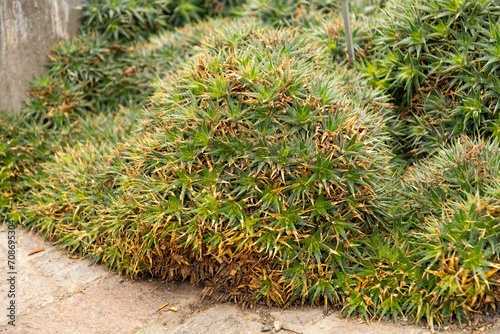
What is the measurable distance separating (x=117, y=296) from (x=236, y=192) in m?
1.07

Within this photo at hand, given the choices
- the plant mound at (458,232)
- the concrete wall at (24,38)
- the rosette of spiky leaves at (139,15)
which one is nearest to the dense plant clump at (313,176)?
the plant mound at (458,232)

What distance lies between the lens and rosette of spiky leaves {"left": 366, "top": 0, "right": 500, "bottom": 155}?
3.67 metres

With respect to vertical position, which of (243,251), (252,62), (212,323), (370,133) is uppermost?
(252,62)

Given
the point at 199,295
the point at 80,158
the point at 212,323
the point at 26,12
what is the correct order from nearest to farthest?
1. the point at 212,323
2. the point at 199,295
3. the point at 80,158
4. the point at 26,12

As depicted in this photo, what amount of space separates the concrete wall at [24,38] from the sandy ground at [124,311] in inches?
68.5

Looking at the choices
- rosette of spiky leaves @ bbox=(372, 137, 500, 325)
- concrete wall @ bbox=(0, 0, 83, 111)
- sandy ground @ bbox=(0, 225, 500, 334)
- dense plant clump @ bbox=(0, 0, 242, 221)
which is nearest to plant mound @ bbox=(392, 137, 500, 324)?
rosette of spiky leaves @ bbox=(372, 137, 500, 325)

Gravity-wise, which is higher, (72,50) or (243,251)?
(72,50)

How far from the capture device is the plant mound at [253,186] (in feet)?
10.2

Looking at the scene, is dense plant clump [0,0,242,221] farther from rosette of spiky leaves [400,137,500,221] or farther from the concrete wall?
rosette of spiky leaves [400,137,500,221]

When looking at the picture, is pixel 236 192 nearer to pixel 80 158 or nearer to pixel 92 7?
pixel 80 158

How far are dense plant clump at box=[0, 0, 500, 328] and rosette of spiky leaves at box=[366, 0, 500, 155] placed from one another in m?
0.01

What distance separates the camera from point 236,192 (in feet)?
10.7

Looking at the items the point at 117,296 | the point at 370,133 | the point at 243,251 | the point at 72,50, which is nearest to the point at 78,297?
the point at 117,296

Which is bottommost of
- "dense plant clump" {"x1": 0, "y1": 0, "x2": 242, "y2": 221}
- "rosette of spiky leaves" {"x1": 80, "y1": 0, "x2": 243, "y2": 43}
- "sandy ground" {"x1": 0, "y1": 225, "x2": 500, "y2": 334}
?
"sandy ground" {"x1": 0, "y1": 225, "x2": 500, "y2": 334}
